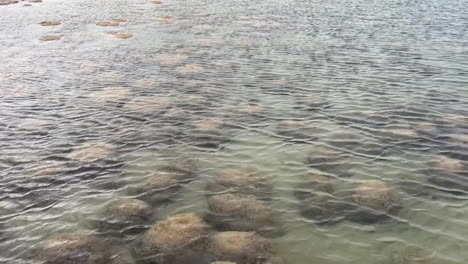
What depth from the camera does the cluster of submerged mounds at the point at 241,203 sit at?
11.8 m

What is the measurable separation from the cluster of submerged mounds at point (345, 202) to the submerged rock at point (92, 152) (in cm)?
730

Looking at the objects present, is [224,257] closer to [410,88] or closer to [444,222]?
[444,222]

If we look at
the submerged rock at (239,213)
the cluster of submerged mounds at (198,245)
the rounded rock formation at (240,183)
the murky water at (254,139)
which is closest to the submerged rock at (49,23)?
the murky water at (254,139)

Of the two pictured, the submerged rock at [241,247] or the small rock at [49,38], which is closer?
the submerged rock at [241,247]

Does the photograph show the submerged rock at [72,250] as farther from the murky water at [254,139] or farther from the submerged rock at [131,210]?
the submerged rock at [131,210]

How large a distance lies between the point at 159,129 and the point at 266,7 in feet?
110

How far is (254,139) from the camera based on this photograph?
55.6 feet

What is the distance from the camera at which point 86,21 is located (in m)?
41.9

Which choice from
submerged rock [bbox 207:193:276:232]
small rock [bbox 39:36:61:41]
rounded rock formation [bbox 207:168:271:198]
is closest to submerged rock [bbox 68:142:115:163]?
rounded rock formation [bbox 207:168:271:198]

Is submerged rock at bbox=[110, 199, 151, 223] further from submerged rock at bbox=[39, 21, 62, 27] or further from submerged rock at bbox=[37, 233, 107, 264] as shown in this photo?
submerged rock at bbox=[39, 21, 62, 27]

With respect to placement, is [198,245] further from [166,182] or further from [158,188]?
[166,182]

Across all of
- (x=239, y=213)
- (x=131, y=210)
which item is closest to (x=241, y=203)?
(x=239, y=213)

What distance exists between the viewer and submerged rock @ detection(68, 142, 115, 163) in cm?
1552

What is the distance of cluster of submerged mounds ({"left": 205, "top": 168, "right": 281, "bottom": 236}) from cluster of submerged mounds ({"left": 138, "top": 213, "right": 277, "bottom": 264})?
0.40 meters
